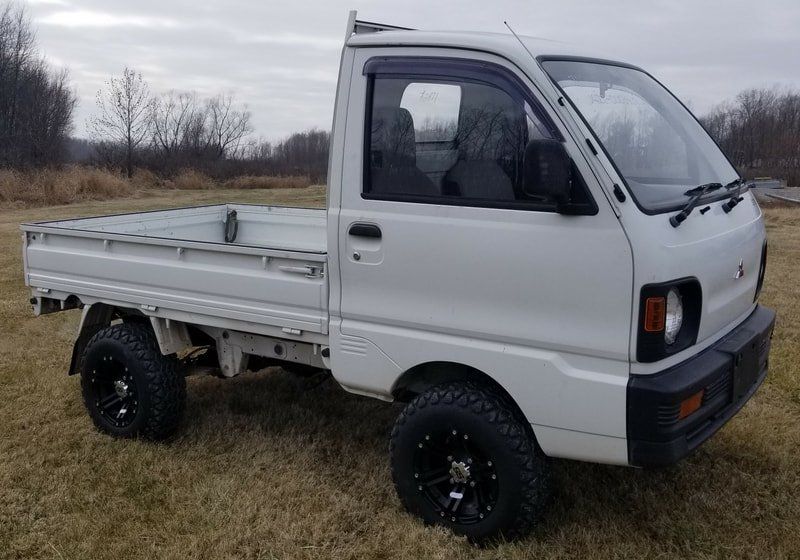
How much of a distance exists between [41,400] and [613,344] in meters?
4.16

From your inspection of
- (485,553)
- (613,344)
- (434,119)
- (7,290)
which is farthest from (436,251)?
(7,290)

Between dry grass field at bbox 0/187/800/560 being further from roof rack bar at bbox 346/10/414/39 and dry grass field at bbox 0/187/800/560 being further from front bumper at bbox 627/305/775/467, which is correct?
roof rack bar at bbox 346/10/414/39

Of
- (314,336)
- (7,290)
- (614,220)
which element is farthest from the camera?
(7,290)

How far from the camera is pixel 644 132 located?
11.7ft

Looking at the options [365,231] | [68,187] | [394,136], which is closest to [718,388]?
[365,231]

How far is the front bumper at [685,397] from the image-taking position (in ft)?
9.37

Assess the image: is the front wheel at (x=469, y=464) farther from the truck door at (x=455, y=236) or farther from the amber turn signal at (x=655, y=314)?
the amber turn signal at (x=655, y=314)

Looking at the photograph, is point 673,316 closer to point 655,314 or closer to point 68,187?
point 655,314

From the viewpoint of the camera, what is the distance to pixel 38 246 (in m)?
4.90

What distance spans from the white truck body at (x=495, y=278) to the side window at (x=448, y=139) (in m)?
0.04

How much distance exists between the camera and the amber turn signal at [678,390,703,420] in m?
2.92

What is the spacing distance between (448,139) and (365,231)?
566 mm

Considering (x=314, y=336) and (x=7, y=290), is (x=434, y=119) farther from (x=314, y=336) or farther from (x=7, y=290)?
(x=7, y=290)

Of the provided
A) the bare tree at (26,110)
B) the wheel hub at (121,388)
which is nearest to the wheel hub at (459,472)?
the wheel hub at (121,388)
